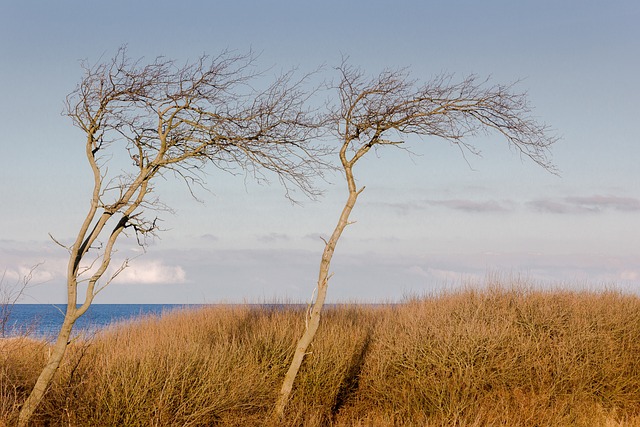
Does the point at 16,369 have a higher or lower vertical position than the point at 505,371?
higher

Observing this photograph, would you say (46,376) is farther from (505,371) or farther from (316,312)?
Result: (505,371)

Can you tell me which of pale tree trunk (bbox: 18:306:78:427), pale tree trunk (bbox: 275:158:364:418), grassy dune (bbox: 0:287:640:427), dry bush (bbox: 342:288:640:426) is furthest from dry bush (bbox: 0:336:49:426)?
dry bush (bbox: 342:288:640:426)

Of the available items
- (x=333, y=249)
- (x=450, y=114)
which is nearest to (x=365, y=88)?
(x=450, y=114)

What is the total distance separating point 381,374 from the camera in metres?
9.45

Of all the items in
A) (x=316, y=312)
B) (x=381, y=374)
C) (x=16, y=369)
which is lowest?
(x=381, y=374)

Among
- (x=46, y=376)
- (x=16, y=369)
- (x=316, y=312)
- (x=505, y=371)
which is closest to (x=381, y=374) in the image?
(x=505, y=371)

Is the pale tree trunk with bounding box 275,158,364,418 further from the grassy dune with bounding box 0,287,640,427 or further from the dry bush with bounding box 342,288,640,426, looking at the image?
the dry bush with bounding box 342,288,640,426

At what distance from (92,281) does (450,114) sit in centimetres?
489

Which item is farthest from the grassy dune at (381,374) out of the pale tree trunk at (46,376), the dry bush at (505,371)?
the pale tree trunk at (46,376)

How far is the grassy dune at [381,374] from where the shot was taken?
22.8 feet

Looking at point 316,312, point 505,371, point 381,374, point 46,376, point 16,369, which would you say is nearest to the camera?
point 46,376

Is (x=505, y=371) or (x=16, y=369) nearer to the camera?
(x=16, y=369)

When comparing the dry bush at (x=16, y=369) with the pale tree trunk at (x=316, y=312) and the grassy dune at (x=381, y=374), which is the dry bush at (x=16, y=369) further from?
the pale tree trunk at (x=316, y=312)

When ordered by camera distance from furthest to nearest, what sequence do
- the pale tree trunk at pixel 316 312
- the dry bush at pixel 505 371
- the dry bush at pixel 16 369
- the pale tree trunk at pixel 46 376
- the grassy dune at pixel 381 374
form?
1. the dry bush at pixel 505 371
2. the pale tree trunk at pixel 316 312
3. the grassy dune at pixel 381 374
4. the dry bush at pixel 16 369
5. the pale tree trunk at pixel 46 376
